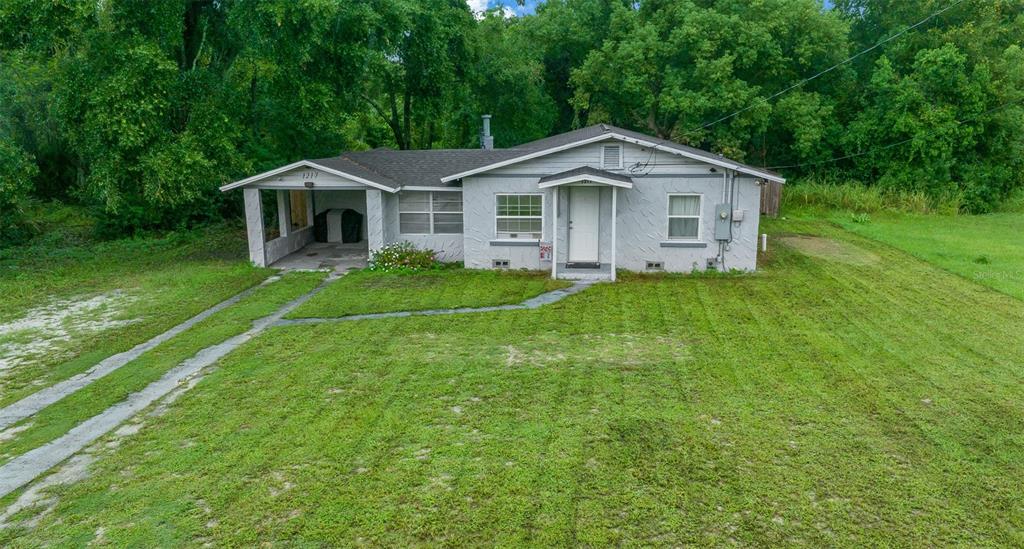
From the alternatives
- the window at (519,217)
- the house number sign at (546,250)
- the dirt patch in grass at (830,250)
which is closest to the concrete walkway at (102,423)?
the window at (519,217)

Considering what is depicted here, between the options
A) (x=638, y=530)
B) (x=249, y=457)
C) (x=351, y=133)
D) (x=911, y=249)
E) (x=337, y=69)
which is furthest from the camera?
(x=351, y=133)

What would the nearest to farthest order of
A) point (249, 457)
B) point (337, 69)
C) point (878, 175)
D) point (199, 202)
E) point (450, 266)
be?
point (249, 457) → point (450, 266) → point (337, 69) → point (199, 202) → point (878, 175)

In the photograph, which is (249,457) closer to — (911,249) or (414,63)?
(911,249)

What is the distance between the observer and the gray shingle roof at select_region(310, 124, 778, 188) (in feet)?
52.8

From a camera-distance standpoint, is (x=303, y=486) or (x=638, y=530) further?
(x=303, y=486)

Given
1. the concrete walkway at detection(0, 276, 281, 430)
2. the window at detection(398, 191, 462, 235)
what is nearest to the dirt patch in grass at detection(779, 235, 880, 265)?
the window at detection(398, 191, 462, 235)

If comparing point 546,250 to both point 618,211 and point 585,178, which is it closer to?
point 618,211

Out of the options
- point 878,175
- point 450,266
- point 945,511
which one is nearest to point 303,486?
point 945,511

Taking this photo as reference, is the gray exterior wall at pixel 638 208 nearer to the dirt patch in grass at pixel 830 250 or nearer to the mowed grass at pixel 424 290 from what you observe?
the mowed grass at pixel 424 290

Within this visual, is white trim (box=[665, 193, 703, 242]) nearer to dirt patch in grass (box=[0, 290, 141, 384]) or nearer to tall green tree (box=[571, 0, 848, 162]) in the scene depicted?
dirt patch in grass (box=[0, 290, 141, 384])

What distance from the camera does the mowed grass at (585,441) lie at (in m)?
5.36

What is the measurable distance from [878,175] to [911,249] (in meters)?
12.6

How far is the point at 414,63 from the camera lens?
24.2m

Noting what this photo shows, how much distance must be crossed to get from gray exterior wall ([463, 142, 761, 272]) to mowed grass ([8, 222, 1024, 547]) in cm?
430
